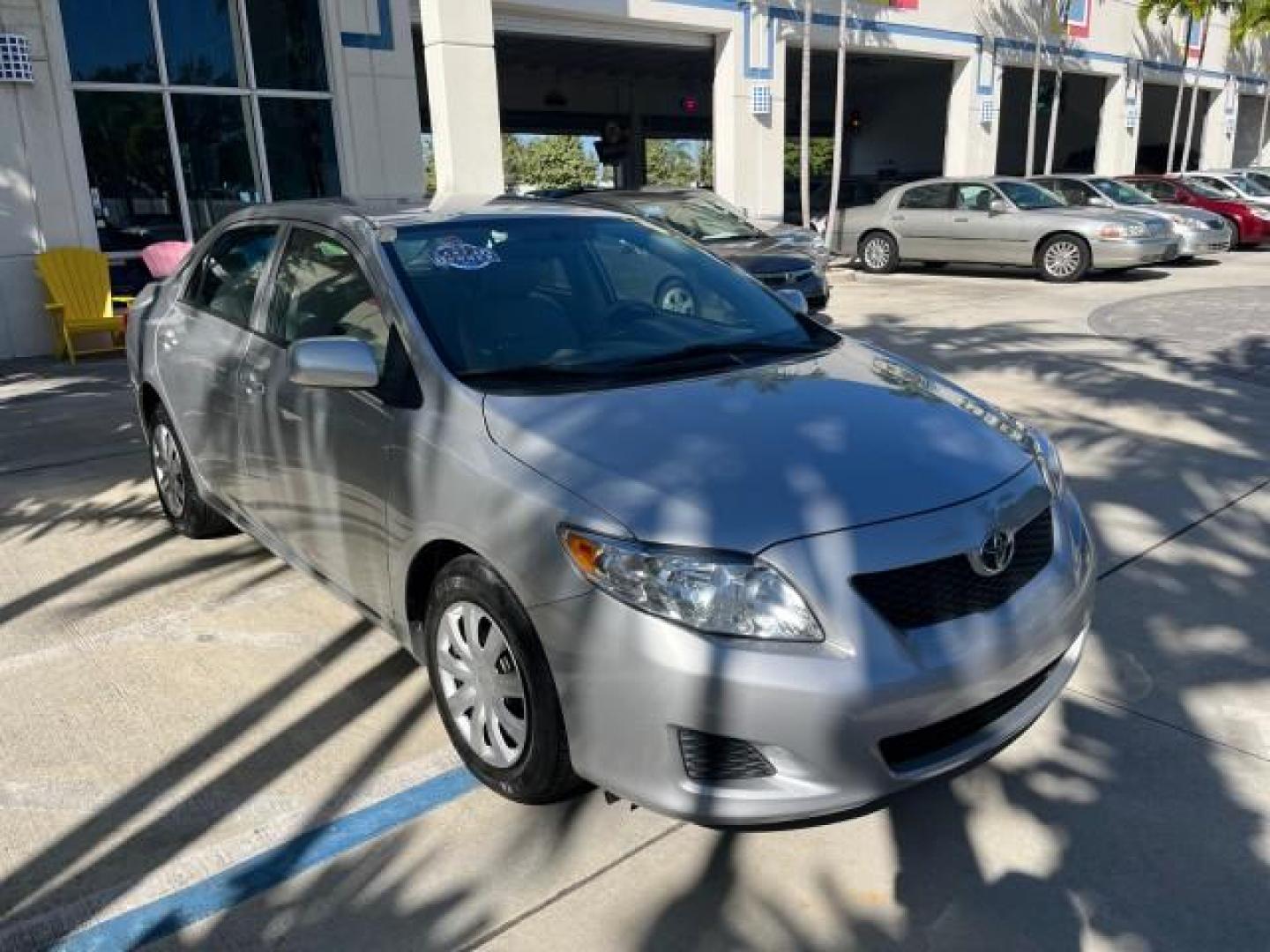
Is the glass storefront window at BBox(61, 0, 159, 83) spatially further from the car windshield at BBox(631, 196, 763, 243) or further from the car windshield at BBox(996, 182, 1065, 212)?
the car windshield at BBox(996, 182, 1065, 212)

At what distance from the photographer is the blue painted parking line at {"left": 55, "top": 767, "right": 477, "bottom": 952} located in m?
2.45

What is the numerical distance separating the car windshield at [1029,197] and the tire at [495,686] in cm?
1400

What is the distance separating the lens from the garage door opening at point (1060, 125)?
34.3 meters

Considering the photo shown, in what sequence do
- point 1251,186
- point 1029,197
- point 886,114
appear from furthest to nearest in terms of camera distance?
point 886,114
point 1251,186
point 1029,197

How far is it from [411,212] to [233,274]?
1044 millimetres

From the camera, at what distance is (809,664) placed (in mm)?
2262

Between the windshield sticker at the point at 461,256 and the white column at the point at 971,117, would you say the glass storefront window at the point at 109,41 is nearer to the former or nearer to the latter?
the windshield sticker at the point at 461,256

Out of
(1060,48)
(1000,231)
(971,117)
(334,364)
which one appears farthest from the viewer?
(1060,48)

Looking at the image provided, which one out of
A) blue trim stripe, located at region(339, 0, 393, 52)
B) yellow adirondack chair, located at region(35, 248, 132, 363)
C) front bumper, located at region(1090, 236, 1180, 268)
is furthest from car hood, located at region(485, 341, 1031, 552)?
front bumper, located at region(1090, 236, 1180, 268)

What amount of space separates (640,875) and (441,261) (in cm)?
208

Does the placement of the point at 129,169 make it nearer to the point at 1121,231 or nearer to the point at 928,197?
the point at 928,197

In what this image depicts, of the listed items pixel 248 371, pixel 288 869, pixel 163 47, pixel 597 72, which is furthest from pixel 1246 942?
pixel 597 72

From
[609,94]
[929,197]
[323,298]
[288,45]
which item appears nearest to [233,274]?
[323,298]

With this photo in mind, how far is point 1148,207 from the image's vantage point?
609 inches
